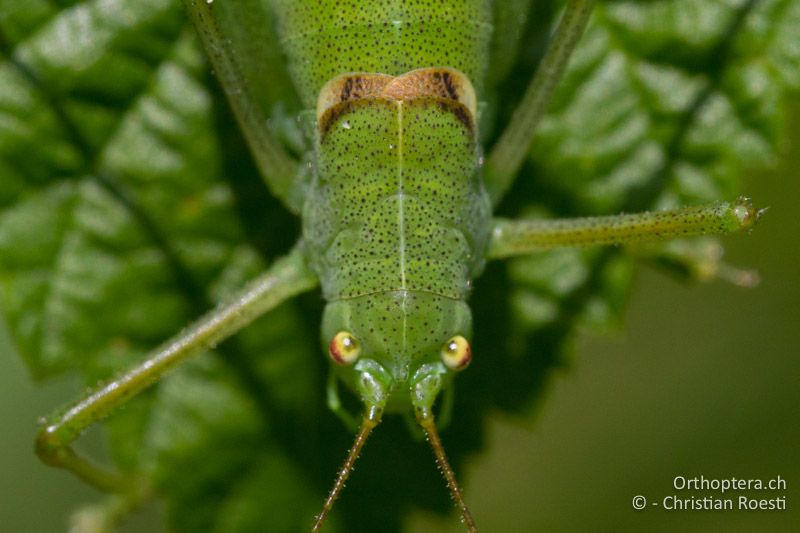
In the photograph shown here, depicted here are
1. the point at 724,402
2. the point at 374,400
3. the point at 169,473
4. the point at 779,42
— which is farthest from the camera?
the point at 724,402

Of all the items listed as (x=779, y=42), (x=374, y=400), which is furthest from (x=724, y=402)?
(x=374, y=400)

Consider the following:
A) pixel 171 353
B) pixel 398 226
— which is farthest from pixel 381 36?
pixel 171 353

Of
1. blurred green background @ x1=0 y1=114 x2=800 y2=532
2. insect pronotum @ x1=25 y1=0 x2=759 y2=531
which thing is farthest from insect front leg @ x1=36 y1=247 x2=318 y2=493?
blurred green background @ x1=0 y1=114 x2=800 y2=532

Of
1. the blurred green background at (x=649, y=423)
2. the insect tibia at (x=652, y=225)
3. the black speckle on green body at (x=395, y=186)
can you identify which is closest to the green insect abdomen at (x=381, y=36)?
the black speckle on green body at (x=395, y=186)

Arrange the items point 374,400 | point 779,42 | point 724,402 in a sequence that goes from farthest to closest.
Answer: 1. point 724,402
2. point 779,42
3. point 374,400

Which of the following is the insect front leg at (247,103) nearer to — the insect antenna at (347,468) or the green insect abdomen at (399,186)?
the green insect abdomen at (399,186)

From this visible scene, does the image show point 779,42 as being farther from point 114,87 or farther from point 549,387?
point 114,87

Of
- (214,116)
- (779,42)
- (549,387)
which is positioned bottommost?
(549,387)

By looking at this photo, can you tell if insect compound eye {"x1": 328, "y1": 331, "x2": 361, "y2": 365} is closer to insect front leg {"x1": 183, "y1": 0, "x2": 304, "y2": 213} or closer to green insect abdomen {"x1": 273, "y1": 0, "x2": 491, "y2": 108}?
insect front leg {"x1": 183, "y1": 0, "x2": 304, "y2": 213}
